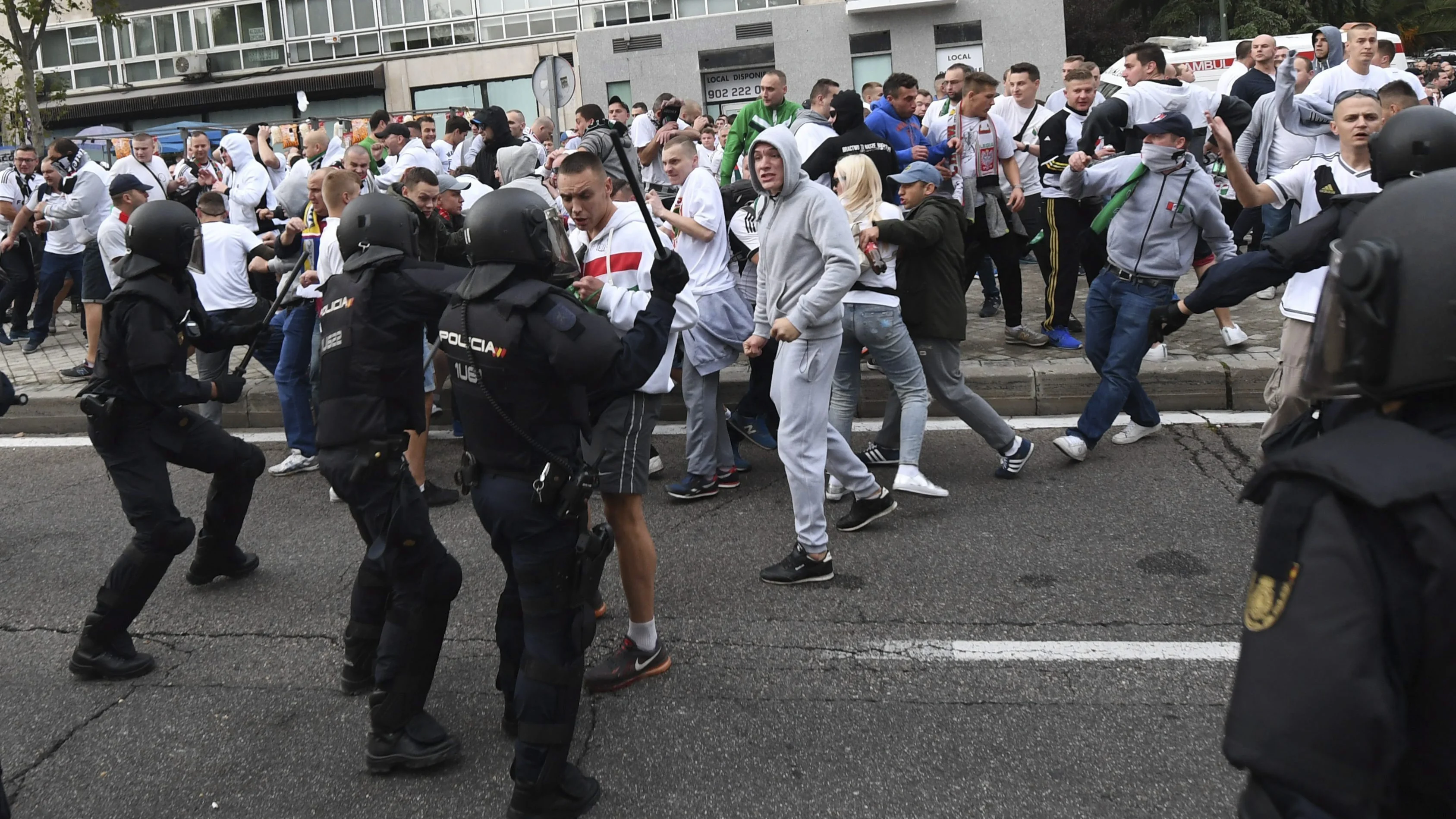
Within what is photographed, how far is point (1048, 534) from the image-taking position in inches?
213

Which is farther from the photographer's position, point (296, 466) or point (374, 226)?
point (296, 466)

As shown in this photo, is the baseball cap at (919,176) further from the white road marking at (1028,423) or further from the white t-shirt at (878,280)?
the white road marking at (1028,423)

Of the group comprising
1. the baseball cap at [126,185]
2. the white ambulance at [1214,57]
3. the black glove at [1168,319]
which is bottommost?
the black glove at [1168,319]

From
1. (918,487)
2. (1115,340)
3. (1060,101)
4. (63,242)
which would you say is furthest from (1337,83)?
(63,242)

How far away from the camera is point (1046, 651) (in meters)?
4.23

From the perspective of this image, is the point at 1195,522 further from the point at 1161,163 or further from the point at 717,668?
the point at 717,668

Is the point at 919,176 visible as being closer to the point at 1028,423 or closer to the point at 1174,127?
the point at 1174,127

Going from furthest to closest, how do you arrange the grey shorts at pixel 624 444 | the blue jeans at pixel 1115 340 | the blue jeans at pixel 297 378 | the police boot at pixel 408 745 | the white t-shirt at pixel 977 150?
1. the white t-shirt at pixel 977 150
2. the blue jeans at pixel 297 378
3. the blue jeans at pixel 1115 340
4. the grey shorts at pixel 624 444
5. the police boot at pixel 408 745

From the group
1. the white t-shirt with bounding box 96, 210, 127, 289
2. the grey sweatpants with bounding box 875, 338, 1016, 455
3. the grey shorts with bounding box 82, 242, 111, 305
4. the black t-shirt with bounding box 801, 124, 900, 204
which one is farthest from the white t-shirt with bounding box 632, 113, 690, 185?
the grey shorts with bounding box 82, 242, 111, 305

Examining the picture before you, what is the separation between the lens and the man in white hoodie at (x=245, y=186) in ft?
34.1

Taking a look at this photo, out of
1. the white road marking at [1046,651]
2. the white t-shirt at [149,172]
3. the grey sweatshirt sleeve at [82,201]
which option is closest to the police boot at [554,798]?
the white road marking at [1046,651]

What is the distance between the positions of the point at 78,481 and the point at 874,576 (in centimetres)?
A: 509

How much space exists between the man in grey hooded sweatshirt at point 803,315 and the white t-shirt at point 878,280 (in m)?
0.64

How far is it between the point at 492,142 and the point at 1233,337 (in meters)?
6.24
